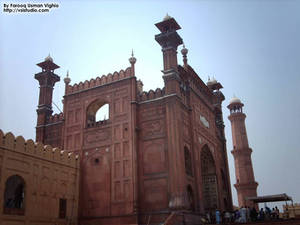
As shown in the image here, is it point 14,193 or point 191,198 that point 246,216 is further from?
point 14,193

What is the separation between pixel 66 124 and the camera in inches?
862

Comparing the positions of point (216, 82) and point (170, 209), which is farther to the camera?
point (216, 82)

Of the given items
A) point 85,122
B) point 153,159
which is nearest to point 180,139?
point 153,159

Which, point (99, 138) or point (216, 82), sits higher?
point (216, 82)

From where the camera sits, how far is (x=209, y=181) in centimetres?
2388

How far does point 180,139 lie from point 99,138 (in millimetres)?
5270

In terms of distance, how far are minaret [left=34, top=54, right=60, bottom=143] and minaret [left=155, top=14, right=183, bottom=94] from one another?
28.1ft

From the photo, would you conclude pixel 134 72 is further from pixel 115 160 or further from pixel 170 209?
pixel 170 209

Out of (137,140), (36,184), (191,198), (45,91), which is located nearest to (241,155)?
(191,198)

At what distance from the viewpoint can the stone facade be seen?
598 inches

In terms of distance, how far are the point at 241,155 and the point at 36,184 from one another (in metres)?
24.0

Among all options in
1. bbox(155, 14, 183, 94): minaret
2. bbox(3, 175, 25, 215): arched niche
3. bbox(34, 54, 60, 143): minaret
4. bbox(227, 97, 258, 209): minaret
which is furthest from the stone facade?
bbox(227, 97, 258, 209): minaret

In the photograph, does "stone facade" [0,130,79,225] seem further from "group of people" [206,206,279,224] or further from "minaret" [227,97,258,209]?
"minaret" [227,97,258,209]

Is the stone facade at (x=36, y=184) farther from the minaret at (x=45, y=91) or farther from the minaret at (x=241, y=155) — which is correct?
the minaret at (x=241, y=155)
